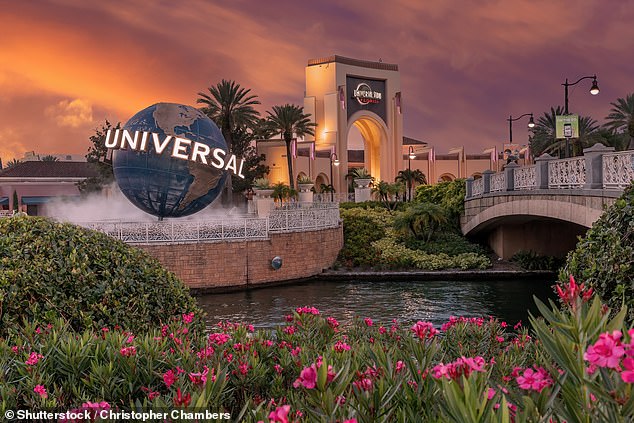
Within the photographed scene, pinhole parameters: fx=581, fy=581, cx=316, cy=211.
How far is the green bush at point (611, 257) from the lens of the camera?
5715 millimetres

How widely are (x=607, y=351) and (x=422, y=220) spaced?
2827 centimetres

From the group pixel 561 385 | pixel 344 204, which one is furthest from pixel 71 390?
pixel 344 204

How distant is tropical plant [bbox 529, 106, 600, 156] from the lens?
5031 centimetres

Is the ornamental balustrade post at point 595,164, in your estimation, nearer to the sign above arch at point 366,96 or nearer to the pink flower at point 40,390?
the pink flower at point 40,390

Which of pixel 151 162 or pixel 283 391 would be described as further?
pixel 151 162

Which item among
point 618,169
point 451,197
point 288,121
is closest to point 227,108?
point 288,121

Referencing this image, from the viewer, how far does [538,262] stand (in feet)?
84.2

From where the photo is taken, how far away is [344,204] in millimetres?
42250

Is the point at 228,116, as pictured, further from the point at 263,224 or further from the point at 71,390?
the point at 71,390

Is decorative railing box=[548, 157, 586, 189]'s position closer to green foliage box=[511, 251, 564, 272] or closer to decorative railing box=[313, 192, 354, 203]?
green foliage box=[511, 251, 564, 272]

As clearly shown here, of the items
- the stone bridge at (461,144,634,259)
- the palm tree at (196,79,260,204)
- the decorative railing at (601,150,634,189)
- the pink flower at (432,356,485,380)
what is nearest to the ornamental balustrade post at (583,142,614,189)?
the stone bridge at (461,144,634,259)

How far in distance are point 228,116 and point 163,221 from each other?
23772 mm

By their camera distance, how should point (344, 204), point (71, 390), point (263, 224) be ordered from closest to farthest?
1. point (71, 390)
2. point (263, 224)
3. point (344, 204)

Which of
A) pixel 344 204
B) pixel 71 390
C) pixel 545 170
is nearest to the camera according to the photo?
pixel 71 390
